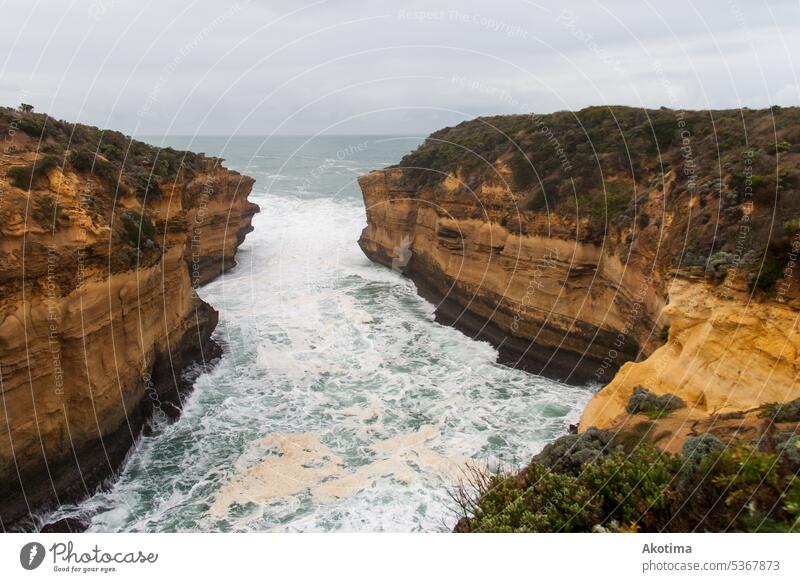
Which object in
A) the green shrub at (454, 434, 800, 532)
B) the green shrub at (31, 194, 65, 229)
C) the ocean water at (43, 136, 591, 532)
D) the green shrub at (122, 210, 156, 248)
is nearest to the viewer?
the green shrub at (454, 434, 800, 532)

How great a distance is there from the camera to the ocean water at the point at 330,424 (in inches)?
542

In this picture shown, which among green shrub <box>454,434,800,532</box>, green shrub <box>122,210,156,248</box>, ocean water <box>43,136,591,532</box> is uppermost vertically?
green shrub <box>122,210,156,248</box>

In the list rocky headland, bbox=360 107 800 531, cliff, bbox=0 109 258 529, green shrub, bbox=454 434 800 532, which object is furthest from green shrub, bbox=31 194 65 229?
rocky headland, bbox=360 107 800 531

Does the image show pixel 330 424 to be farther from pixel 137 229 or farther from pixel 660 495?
pixel 660 495

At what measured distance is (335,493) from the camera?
1439cm

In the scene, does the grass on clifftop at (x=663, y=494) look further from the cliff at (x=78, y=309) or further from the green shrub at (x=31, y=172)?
the green shrub at (x=31, y=172)

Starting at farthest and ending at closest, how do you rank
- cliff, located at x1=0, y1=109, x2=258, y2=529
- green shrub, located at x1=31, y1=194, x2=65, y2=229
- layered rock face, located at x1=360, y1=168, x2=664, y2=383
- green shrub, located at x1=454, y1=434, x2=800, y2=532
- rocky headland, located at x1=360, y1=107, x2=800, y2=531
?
layered rock face, located at x1=360, y1=168, x2=664, y2=383 → green shrub, located at x1=31, y1=194, x2=65, y2=229 → cliff, located at x1=0, y1=109, x2=258, y2=529 → rocky headland, located at x1=360, y1=107, x2=800, y2=531 → green shrub, located at x1=454, y1=434, x2=800, y2=532

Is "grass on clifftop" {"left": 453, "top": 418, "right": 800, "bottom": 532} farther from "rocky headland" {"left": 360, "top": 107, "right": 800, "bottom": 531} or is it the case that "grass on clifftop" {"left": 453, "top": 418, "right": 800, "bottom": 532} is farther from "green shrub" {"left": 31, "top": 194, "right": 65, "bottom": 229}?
"green shrub" {"left": 31, "top": 194, "right": 65, "bottom": 229}

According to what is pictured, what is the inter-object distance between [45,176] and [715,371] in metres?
18.4
